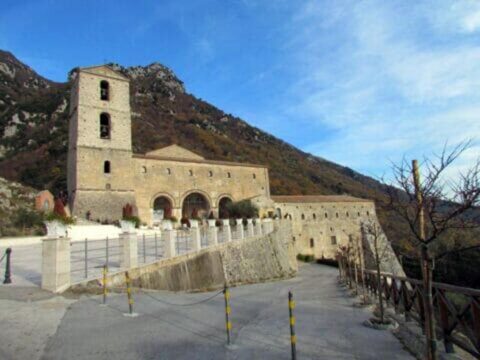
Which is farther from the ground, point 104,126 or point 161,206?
point 104,126

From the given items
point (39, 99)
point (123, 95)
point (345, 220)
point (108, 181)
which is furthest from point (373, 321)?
point (39, 99)

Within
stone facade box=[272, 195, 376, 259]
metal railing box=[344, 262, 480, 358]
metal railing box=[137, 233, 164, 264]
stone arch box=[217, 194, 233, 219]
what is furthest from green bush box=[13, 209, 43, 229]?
stone facade box=[272, 195, 376, 259]

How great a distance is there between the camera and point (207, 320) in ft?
22.6

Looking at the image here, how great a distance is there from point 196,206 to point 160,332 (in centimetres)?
2979

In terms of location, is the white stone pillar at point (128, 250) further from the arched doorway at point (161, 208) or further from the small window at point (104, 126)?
the small window at point (104, 126)

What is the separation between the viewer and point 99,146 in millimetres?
28578

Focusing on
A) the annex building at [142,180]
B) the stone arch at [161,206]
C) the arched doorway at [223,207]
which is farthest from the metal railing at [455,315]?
the arched doorway at [223,207]

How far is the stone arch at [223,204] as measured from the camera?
3609 cm

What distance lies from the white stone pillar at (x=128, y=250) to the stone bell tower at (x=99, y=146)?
18.1 metres

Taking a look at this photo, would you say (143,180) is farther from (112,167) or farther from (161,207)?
(161,207)

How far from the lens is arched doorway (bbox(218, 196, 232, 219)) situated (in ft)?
118

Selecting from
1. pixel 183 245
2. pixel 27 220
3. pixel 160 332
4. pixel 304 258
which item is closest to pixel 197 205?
pixel 304 258

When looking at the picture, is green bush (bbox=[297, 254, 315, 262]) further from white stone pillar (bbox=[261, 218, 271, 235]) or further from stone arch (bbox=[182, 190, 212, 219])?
white stone pillar (bbox=[261, 218, 271, 235])

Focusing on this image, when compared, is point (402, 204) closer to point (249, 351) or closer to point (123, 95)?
point (249, 351)
